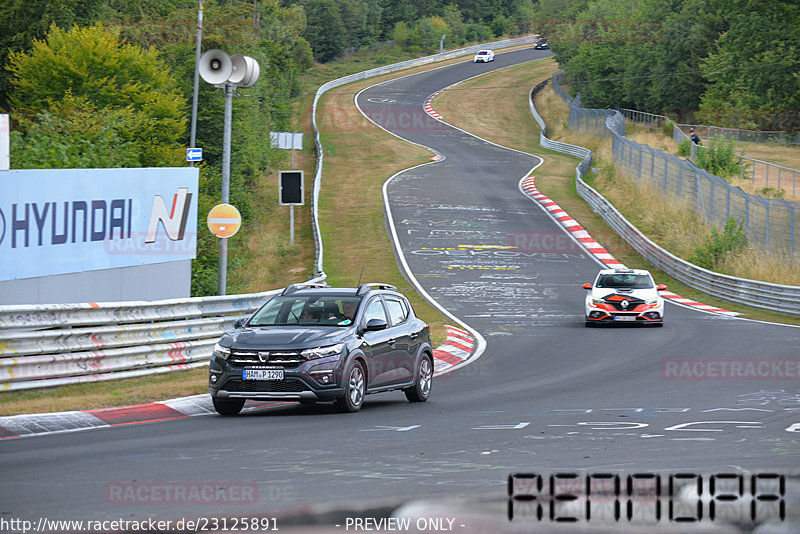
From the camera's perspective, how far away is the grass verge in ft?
135

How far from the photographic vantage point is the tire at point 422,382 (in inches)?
589

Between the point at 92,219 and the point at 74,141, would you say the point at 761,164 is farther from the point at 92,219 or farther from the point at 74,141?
the point at 92,219

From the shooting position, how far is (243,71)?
65.0 ft

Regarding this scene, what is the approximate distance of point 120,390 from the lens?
1505 centimetres

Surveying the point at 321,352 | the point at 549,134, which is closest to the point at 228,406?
the point at 321,352

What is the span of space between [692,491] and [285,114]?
7301 cm

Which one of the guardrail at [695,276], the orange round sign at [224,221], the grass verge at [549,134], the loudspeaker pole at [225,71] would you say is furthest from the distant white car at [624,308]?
the orange round sign at [224,221]

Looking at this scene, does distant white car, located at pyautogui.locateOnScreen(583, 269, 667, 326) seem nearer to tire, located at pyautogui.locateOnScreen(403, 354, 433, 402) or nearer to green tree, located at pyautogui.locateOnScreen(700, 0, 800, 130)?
tire, located at pyautogui.locateOnScreen(403, 354, 433, 402)

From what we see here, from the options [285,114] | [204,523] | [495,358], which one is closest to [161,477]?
[204,523]

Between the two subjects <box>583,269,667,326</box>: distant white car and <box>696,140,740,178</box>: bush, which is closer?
<box>583,269,667,326</box>: distant white car

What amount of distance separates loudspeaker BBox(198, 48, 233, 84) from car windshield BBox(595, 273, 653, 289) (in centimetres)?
1274

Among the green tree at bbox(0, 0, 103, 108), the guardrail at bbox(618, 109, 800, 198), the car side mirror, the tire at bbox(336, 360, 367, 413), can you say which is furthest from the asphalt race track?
the green tree at bbox(0, 0, 103, 108)

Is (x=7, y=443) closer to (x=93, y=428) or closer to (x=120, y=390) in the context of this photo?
(x=93, y=428)

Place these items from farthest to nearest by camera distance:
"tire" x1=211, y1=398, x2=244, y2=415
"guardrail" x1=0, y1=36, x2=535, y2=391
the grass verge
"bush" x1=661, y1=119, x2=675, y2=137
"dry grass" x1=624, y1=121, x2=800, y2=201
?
"bush" x1=661, y1=119, x2=675, y2=137 < "dry grass" x1=624, y1=121, x2=800, y2=201 < the grass verge < "guardrail" x1=0, y1=36, x2=535, y2=391 < "tire" x1=211, y1=398, x2=244, y2=415
